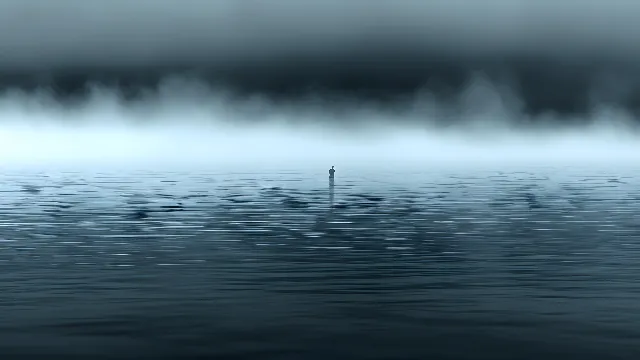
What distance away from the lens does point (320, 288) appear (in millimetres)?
32781

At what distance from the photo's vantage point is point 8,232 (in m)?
57.1

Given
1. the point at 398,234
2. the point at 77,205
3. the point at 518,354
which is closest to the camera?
the point at 518,354

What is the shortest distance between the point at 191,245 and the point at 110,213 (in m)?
27.8

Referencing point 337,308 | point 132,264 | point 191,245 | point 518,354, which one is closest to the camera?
point 518,354

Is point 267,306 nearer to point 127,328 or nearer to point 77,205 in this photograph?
point 127,328

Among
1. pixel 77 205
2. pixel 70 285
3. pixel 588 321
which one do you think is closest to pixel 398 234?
pixel 70 285

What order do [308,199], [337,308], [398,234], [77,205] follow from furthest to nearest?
[308,199] → [77,205] → [398,234] → [337,308]

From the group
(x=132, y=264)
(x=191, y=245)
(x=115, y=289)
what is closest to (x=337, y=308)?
(x=115, y=289)

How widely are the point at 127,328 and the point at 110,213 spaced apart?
51.1 m

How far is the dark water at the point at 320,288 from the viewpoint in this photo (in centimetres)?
2309

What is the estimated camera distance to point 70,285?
33.2 metres

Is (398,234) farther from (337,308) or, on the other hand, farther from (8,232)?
(337,308)

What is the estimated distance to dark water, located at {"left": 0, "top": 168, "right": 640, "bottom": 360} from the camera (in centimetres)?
2309

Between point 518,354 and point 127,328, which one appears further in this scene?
point 127,328
